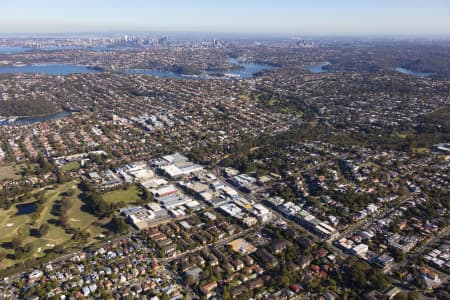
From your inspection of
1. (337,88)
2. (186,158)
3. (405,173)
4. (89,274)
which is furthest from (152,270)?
(337,88)

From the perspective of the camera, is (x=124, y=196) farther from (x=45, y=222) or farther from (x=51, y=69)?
(x=51, y=69)

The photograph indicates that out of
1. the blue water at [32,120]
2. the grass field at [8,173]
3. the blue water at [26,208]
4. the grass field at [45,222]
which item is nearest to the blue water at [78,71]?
the blue water at [32,120]

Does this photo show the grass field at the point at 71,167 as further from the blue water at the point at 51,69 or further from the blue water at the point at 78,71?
the blue water at the point at 51,69

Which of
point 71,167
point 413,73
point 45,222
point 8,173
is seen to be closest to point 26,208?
point 45,222

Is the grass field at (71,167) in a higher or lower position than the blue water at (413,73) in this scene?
lower

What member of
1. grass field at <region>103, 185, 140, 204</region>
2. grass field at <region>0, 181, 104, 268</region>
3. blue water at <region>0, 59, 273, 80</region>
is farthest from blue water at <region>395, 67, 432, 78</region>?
grass field at <region>0, 181, 104, 268</region>
